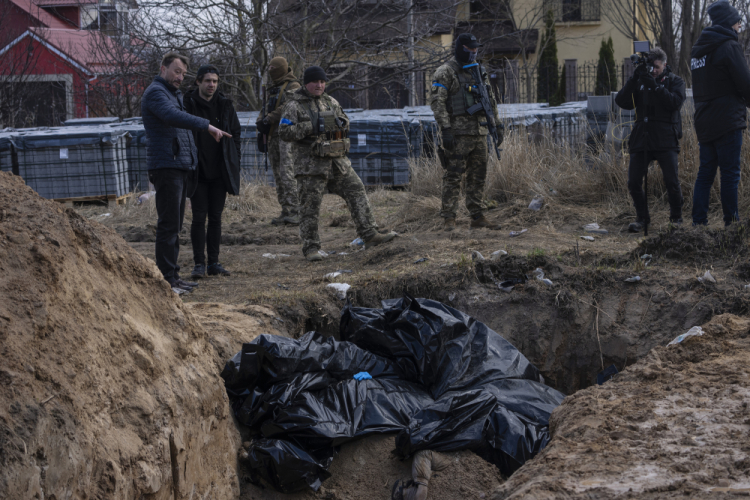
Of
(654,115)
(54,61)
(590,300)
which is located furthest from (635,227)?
(54,61)

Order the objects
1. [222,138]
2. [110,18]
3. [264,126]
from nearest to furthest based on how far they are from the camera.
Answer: [222,138]
[264,126]
[110,18]

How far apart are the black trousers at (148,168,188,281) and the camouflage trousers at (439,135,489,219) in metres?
2.73

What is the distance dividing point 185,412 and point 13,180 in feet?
4.06

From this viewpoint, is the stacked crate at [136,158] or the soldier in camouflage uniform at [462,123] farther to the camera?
the stacked crate at [136,158]

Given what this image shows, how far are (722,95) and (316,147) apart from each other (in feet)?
11.1

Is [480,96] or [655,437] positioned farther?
[480,96]

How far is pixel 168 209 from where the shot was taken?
4.69m

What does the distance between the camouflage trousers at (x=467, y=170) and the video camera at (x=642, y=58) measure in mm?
1522

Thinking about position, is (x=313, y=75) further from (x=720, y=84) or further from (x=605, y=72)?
(x=605, y=72)

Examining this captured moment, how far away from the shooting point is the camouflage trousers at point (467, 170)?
6344 millimetres

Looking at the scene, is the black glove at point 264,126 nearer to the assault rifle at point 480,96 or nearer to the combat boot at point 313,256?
the combat boot at point 313,256

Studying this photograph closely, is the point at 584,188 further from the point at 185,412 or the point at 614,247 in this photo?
the point at 185,412

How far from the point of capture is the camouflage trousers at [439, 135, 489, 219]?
634cm

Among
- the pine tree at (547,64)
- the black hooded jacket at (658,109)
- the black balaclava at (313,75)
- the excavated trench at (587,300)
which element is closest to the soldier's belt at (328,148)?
the black balaclava at (313,75)
